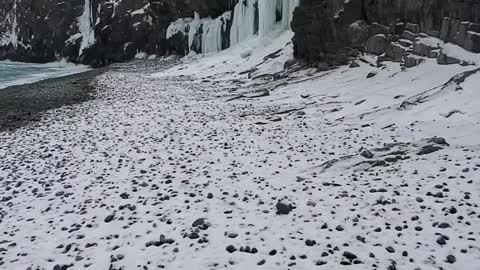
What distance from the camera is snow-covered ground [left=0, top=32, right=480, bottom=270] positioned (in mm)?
7480

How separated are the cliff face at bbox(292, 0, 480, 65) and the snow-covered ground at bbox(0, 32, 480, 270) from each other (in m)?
2.28

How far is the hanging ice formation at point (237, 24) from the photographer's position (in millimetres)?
44500

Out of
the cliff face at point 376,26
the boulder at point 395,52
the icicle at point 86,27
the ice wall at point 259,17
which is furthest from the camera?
the icicle at point 86,27

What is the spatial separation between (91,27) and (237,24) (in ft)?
134

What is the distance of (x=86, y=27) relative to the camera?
A: 82.9 metres

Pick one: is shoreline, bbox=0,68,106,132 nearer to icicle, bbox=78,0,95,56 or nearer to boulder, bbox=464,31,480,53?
boulder, bbox=464,31,480,53

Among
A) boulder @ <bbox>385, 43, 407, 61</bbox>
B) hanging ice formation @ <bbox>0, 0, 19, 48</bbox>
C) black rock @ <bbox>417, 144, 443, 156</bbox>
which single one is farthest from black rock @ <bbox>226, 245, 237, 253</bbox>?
hanging ice formation @ <bbox>0, 0, 19, 48</bbox>

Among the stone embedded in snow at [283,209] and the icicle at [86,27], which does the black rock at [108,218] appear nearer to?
the stone embedded in snow at [283,209]

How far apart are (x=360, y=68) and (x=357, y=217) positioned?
64.4 ft

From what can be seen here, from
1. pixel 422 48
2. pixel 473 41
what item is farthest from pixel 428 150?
pixel 422 48

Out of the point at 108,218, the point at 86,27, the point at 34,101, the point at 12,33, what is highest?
the point at 12,33

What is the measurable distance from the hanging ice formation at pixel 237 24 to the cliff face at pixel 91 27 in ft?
6.72

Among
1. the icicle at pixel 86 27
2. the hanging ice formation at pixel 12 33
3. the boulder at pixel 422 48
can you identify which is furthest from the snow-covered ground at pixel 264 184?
the hanging ice formation at pixel 12 33

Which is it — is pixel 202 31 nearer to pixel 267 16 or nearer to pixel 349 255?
pixel 267 16
